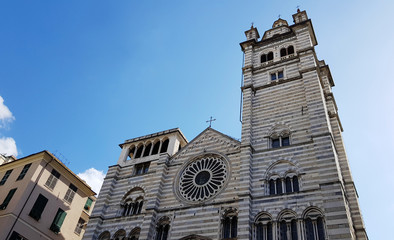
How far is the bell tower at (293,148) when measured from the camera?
15805 millimetres

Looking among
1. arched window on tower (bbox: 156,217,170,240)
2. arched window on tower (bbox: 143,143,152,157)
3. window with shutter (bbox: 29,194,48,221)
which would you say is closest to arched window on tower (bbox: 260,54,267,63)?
arched window on tower (bbox: 143,143,152,157)

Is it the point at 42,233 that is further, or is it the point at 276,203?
the point at 42,233

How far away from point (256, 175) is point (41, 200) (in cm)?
1460

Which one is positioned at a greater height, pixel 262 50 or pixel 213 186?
pixel 262 50

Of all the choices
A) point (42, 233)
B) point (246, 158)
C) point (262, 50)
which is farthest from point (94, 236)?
point (262, 50)

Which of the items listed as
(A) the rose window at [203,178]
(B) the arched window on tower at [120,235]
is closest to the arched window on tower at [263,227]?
(A) the rose window at [203,178]

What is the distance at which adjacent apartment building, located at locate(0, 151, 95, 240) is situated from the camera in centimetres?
2148

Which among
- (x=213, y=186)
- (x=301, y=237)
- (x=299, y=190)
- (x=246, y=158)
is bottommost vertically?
Result: (x=301, y=237)

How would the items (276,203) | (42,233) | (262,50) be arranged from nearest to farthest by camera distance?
1. (276,203)
2. (42,233)
3. (262,50)

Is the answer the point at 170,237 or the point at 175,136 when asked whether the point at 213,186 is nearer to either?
the point at 170,237

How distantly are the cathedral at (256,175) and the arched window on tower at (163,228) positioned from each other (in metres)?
0.06

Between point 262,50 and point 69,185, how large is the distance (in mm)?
18364

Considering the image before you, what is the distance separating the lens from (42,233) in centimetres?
2269

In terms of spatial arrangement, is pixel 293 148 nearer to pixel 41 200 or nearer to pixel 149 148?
pixel 149 148
